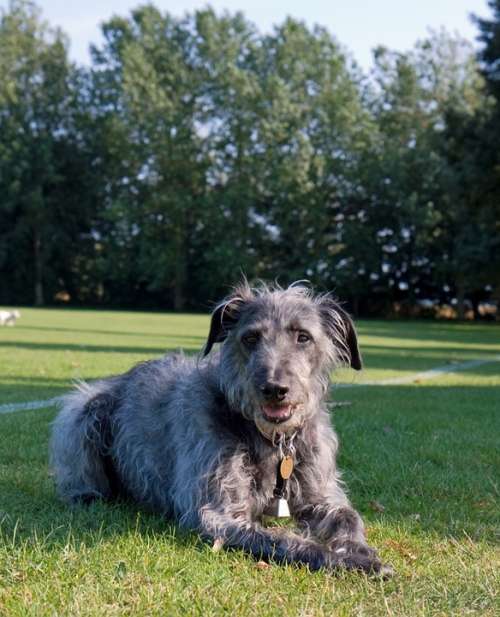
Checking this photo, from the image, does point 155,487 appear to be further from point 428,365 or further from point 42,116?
point 42,116

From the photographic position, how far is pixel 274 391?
476 centimetres

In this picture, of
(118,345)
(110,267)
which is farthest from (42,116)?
(118,345)

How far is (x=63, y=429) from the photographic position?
6352 mm

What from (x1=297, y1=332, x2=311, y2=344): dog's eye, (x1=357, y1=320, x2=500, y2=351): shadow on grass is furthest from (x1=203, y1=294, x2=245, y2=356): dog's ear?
(x1=357, y1=320, x2=500, y2=351): shadow on grass

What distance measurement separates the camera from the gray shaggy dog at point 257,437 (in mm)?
4777

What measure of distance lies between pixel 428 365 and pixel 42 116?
55.3 metres

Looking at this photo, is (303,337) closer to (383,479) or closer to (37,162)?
(383,479)

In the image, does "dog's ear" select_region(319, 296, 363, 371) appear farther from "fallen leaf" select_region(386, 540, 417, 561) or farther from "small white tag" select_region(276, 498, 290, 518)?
"fallen leaf" select_region(386, 540, 417, 561)

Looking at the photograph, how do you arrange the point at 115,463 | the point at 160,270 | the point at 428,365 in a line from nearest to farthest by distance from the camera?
1. the point at 115,463
2. the point at 428,365
3. the point at 160,270

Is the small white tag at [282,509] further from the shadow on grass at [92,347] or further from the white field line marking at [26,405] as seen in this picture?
the shadow on grass at [92,347]

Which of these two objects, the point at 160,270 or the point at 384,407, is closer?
the point at 384,407

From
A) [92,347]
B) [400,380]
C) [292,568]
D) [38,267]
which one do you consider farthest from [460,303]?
[292,568]

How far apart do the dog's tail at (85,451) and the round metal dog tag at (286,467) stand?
1.77m

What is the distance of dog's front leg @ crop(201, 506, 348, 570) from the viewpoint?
14.6 feet
